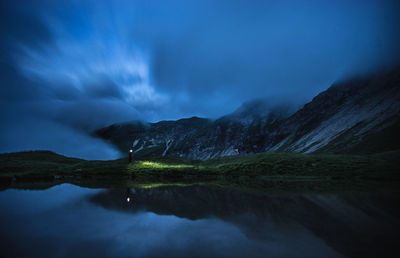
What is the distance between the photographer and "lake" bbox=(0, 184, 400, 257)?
6.12 metres

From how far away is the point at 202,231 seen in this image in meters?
8.10

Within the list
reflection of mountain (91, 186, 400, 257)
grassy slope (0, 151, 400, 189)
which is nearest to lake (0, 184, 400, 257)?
reflection of mountain (91, 186, 400, 257)

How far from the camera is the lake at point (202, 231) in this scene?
20.1 feet

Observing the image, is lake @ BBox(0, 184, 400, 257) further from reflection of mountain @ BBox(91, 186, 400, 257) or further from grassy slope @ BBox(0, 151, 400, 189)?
grassy slope @ BBox(0, 151, 400, 189)

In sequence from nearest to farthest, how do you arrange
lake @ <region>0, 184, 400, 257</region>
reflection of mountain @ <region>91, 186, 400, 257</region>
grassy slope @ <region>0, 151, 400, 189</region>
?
lake @ <region>0, 184, 400, 257</region> → reflection of mountain @ <region>91, 186, 400, 257</region> → grassy slope @ <region>0, 151, 400, 189</region>

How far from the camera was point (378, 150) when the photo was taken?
325 feet

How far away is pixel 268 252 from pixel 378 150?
13031 cm

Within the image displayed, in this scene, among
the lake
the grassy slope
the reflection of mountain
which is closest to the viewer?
the lake

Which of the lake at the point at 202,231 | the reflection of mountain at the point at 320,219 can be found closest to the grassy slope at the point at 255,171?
the reflection of mountain at the point at 320,219

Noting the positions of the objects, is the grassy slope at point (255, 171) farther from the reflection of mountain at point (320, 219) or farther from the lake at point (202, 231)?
the lake at point (202, 231)

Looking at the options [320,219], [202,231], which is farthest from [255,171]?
[202,231]

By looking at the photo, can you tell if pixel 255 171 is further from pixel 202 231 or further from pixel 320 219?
pixel 202 231

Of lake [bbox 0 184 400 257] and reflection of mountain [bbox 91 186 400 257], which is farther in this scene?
reflection of mountain [bbox 91 186 400 257]

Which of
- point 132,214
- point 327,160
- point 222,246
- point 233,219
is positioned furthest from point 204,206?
point 327,160
